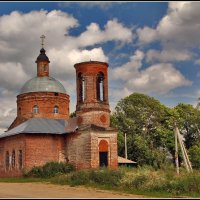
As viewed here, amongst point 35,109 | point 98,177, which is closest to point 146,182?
point 98,177

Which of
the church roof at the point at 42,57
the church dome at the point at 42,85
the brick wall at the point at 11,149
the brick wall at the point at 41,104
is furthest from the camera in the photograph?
the church roof at the point at 42,57

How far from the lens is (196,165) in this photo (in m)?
49.7

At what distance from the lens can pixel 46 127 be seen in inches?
1455

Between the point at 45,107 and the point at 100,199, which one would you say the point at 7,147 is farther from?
the point at 100,199

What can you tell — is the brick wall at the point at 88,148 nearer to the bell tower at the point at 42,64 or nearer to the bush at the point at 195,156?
the bell tower at the point at 42,64

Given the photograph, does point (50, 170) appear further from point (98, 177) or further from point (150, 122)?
point (150, 122)

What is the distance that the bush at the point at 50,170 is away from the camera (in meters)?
32.8

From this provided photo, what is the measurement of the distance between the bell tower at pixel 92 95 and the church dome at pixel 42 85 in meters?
7.04

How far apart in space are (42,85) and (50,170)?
12704 mm

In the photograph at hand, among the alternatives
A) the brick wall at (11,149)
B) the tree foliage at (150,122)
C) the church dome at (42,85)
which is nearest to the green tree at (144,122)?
the tree foliage at (150,122)

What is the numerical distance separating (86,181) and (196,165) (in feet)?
89.6

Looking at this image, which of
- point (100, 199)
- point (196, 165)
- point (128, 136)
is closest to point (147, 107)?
point (128, 136)

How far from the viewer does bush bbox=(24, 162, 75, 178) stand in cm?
3275

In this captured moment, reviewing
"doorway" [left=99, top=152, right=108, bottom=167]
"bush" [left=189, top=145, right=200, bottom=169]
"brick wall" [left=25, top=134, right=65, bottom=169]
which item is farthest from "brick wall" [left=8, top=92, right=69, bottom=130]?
"bush" [left=189, top=145, right=200, bottom=169]
